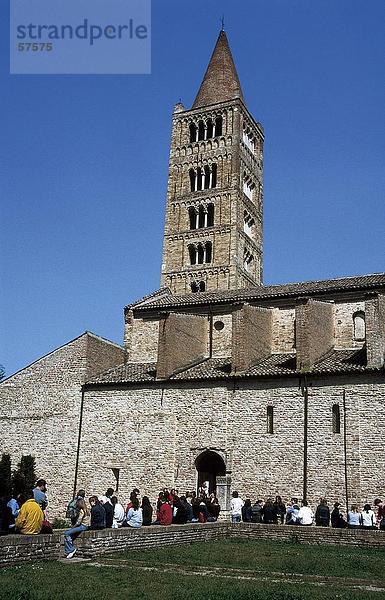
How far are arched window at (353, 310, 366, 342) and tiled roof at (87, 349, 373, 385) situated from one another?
75cm

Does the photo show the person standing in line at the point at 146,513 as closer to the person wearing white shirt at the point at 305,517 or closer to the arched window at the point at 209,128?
the person wearing white shirt at the point at 305,517

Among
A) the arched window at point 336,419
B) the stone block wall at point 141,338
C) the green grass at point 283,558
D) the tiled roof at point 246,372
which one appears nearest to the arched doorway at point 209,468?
the tiled roof at point 246,372

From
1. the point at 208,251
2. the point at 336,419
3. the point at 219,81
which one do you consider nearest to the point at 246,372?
the point at 336,419

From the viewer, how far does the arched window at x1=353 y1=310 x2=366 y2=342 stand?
2627 centimetres

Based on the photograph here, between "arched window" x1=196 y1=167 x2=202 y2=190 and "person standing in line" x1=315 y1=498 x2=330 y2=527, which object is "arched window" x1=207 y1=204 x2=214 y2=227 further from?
"person standing in line" x1=315 y1=498 x2=330 y2=527

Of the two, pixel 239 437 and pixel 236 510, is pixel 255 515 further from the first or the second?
pixel 239 437

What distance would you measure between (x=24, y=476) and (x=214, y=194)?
77.8 ft

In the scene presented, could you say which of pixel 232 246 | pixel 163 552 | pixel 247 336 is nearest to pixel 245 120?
pixel 232 246

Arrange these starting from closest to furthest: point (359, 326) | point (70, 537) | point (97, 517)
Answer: point (70, 537) < point (97, 517) < point (359, 326)

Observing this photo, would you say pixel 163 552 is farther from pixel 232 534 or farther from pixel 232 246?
pixel 232 246

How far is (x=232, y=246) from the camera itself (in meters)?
41.0

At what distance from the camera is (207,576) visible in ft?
34.3

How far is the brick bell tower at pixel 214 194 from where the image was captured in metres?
41.5

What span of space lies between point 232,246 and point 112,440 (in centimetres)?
1829
